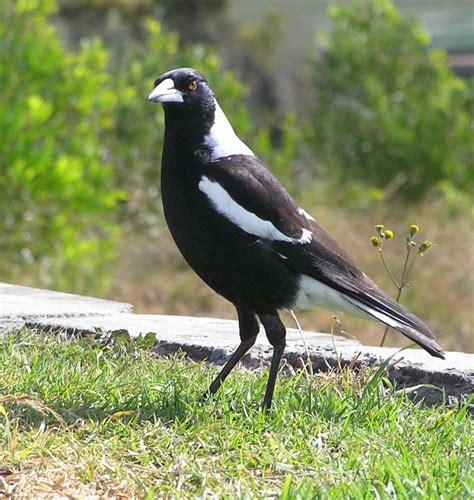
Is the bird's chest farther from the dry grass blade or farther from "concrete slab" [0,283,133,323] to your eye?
"concrete slab" [0,283,133,323]

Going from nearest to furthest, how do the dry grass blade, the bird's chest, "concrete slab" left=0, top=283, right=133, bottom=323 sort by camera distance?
the dry grass blade, the bird's chest, "concrete slab" left=0, top=283, right=133, bottom=323

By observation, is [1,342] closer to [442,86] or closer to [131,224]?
[131,224]

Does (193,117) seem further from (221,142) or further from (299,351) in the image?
(299,351)

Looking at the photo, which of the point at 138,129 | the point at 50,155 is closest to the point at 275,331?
the point at 50,155

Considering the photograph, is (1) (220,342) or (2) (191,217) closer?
(2) (191,217)

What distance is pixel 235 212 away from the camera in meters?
3.66

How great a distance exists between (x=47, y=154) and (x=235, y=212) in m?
3.51

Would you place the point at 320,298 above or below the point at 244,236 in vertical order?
below

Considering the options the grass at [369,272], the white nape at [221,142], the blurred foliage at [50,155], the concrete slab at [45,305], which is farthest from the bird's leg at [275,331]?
the grass at [369,272]

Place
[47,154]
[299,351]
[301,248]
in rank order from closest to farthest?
1. [301,248]
2. [299,351]
3. [47,154]

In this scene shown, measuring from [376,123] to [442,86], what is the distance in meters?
0.82

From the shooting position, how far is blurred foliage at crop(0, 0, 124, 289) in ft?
23.1

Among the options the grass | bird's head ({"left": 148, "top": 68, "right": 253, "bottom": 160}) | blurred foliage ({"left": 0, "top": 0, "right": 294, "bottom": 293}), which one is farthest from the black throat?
the grass

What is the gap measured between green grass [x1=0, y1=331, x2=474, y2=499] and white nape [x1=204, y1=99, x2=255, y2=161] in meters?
0.82
